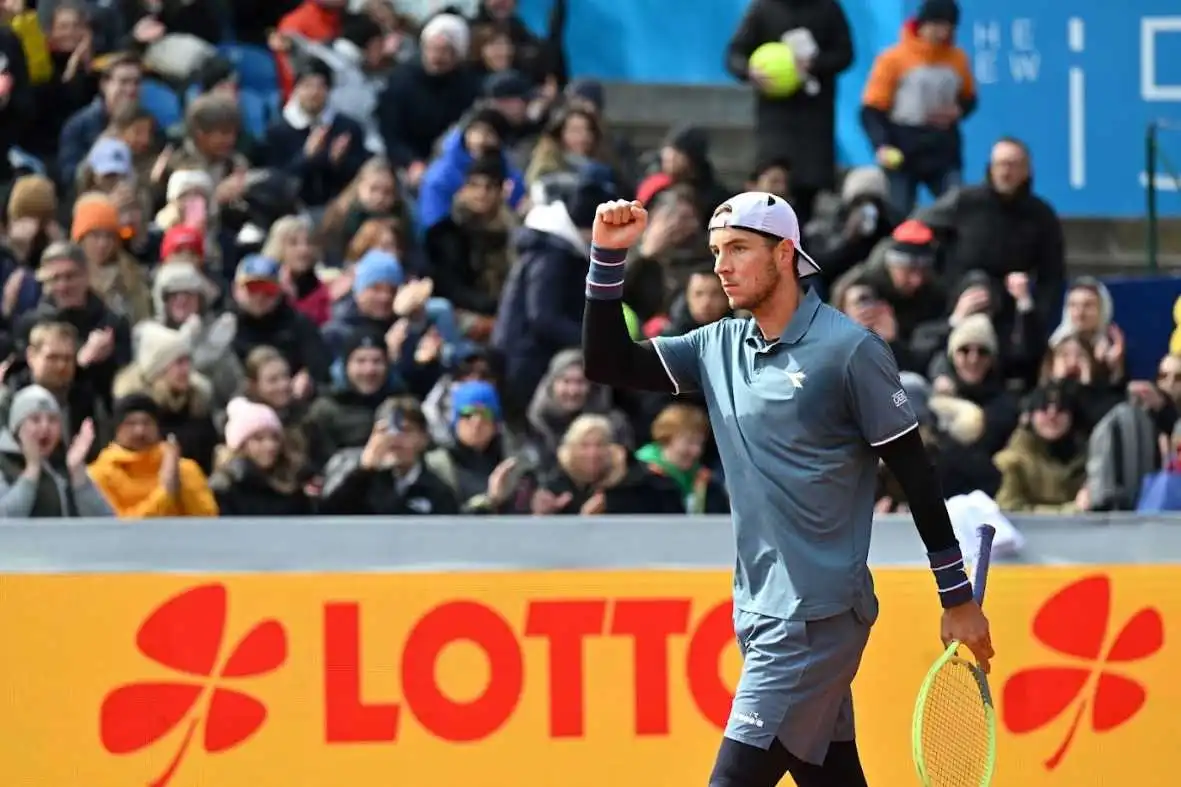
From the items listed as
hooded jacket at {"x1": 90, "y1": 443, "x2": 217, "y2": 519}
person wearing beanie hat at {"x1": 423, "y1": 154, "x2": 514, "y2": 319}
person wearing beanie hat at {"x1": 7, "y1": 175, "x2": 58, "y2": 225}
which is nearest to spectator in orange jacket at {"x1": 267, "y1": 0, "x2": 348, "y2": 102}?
person wearing beanie hat at {"x1": 423, "y1": 154, "x2": 514, "y2": 319}

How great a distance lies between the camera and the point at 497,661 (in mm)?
8219

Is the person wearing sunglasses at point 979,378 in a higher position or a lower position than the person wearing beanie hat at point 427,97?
lower

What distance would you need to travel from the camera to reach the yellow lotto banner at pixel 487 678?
802cm

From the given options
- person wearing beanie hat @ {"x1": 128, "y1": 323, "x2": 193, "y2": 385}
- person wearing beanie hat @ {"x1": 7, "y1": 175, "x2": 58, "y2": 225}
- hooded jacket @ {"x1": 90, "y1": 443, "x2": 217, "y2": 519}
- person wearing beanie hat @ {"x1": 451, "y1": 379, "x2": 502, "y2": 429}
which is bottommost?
hooded jacket @ {"x1": 90, "y1": 443, "x2": 217, "y2": 519}

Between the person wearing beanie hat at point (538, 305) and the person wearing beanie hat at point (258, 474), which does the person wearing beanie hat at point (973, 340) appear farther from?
the person wearing beanie hat at point (258, 474)

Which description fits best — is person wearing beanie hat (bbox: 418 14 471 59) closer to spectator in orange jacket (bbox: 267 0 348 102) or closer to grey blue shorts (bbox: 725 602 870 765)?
spectator in orange jacket (bbox: 267 0 348 102)

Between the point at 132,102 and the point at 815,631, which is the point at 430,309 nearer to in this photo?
the point at 132,102

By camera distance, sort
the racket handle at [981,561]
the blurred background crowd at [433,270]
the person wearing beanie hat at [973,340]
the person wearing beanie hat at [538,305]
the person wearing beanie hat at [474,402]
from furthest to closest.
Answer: the person wearing beanie hat at [973,340], the person wearing beanie hat at [538,305], the person wearing beanie hat at [474,402], the blurred background crowd at [433,270], the racket handle at [981,561]

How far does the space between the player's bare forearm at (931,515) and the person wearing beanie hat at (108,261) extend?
247 inches

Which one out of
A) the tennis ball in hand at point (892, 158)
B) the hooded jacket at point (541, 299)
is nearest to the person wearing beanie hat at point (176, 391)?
the hooded jacket at point (541, 299)

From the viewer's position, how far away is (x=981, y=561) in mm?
6566

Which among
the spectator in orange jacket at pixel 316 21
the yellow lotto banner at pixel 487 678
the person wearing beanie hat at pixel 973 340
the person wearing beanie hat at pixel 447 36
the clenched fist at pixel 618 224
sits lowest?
the yellow lotto banner at pixel 487 678

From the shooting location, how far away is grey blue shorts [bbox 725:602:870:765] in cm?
625

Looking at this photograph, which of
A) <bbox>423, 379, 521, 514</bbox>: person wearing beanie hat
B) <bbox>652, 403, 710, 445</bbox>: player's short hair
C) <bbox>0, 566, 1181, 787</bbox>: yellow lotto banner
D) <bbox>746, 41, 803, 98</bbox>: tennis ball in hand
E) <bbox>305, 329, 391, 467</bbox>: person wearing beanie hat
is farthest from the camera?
<bbox>746, 41, 803, 98</bbox>: tennis ball in hand
